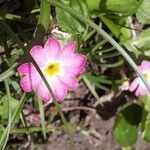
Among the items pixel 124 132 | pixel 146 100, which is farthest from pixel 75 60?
pixel 124 132

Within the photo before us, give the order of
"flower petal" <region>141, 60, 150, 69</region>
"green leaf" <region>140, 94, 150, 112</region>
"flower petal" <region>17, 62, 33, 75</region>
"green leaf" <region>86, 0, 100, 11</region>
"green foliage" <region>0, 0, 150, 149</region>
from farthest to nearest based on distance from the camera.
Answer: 1. "green leaf" <region>140, 94, 150, 112</region>
2. "flower petal" <region>141, 60, 150, 69</region>
3. "green leaf" <region>86, 0, 100, 11</region>
4. "green foliage" <region>0, 0, 150, 149</region>
5. "flower petal" <region>17, 62, 33, 75</region>

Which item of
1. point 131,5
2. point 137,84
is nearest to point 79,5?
point 131,5

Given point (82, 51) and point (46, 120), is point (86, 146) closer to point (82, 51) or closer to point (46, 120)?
point (46, 120)

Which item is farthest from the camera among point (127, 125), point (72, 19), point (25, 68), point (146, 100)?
point (127, 125)

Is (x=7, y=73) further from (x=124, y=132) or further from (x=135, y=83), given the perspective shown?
(x=124, y=132)

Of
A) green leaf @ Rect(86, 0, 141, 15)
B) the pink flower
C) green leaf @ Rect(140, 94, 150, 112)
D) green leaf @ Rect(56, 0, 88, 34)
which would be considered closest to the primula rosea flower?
green leaf @ Rect(56, 0, 88, 34)

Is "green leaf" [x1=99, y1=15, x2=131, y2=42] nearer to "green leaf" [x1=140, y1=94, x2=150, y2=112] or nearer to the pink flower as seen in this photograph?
the pink flower

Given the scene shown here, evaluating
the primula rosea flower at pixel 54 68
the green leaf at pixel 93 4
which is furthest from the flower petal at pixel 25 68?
the green leaf at pixel 93 4

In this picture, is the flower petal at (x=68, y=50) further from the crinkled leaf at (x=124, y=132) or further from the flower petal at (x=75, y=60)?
the crinkled leaf at (x=124, y=132)
